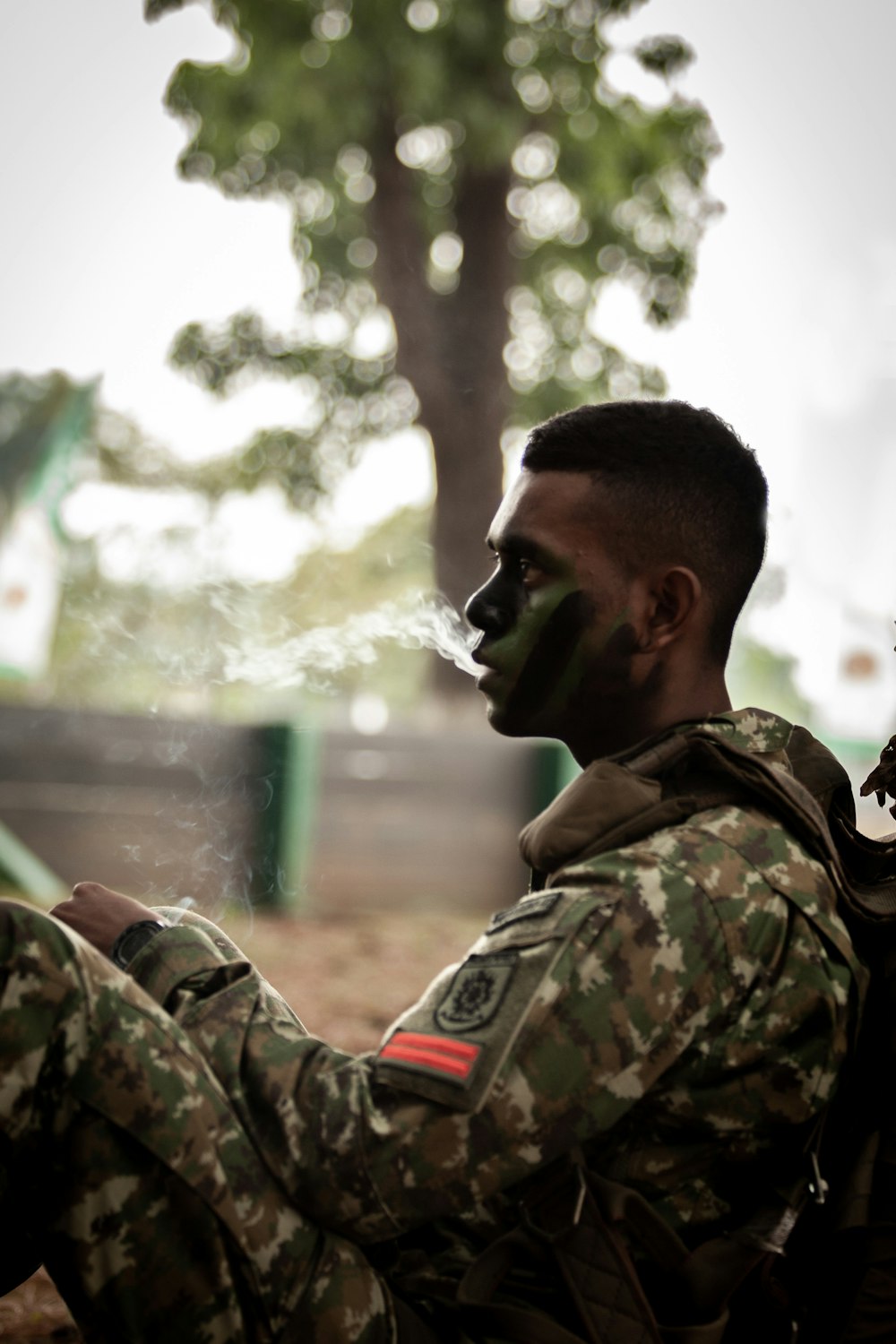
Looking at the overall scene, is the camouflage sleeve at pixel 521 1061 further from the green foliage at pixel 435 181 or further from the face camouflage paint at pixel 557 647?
the green foliage at pixel 435 181

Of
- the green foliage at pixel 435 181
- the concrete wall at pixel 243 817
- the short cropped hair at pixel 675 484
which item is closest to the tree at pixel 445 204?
the green foliage at pixel 435 181

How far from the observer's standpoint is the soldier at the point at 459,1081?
145 centimetres

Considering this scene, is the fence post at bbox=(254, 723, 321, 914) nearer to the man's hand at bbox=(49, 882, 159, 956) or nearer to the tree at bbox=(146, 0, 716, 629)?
the tree at bbox=(146, 0, 716, 629)

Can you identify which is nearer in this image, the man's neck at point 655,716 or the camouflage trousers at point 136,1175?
the camouflage trousers at point 136,1175

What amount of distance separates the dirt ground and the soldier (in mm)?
3799

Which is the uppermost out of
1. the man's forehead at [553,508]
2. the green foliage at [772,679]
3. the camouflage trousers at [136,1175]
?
the man's forehead at [553,508]

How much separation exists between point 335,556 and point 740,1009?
29.6 m

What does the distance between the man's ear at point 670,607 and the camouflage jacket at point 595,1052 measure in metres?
0.25

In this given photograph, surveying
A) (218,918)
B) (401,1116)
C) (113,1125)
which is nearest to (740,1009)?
(401,1116)

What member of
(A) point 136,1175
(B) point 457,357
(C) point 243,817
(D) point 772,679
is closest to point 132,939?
(A) point 136,1175

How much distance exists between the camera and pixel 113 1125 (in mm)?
1449

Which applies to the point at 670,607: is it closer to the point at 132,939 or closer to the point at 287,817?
the point at 132,939

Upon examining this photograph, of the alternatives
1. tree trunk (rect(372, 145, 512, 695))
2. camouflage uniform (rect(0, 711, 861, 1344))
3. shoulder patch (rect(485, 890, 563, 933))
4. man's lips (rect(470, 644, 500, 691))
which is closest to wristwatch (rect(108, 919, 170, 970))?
camouflage uniform (rect(0, 711, 861, 1344))

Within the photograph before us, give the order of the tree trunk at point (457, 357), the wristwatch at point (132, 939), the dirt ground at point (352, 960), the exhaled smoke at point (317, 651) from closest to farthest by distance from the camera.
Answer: the wristwatch at point (132, 939) < the dirt ground at point (352, 960) < the exhaled smoke at point (317, 651) < the tree trunk at point (457, 357)
